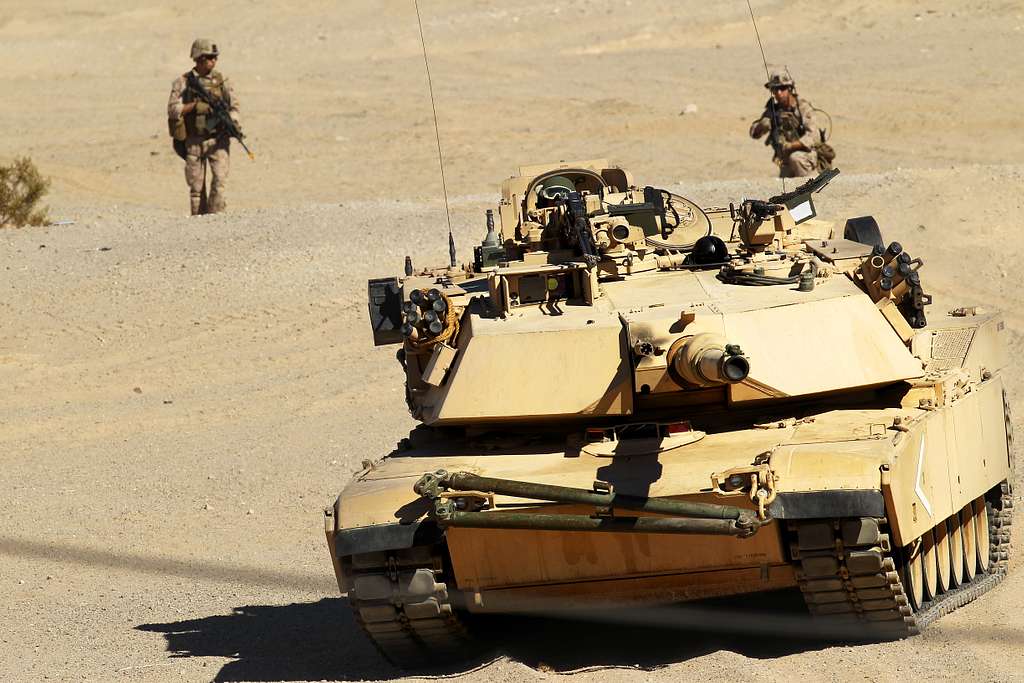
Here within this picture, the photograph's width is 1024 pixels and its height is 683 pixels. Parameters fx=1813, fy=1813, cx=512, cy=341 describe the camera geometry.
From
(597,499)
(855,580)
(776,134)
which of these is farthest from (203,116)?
(855,580)

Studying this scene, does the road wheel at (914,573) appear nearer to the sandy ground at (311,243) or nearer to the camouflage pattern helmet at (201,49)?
the sandy ground at (311,243)

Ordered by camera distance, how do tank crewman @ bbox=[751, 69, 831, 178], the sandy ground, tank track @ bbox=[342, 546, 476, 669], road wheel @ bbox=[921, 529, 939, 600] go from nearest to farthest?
tank track @ bbox=[342, 546, 476, 669]
road wheel @ bbox=[921, 529, 939, 600]
the sandy ground
tank crewman @ bbox=[751, 69, 831, 178]

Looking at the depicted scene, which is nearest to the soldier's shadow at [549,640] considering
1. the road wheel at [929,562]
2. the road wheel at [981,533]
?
the road wheel at [929,562]

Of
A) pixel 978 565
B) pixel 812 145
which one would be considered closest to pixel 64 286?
pixel 812 145

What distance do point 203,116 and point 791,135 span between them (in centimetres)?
862

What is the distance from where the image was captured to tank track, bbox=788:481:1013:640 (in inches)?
386

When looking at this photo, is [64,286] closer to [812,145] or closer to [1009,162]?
[812,145]

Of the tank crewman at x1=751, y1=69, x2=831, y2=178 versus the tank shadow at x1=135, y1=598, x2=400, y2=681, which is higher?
the tank crewman at x1=751, y1=69, x2=831, y2=178

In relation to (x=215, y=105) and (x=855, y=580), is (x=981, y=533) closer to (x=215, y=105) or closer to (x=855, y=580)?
(x=855, y=580)

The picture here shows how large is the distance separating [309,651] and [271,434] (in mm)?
7173

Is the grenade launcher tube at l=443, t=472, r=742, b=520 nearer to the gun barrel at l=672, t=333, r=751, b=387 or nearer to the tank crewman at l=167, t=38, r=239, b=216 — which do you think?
the gun barrel at l=672, t=333, r=751, b=387

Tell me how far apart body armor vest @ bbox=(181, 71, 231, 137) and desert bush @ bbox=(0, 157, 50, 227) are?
4.31m

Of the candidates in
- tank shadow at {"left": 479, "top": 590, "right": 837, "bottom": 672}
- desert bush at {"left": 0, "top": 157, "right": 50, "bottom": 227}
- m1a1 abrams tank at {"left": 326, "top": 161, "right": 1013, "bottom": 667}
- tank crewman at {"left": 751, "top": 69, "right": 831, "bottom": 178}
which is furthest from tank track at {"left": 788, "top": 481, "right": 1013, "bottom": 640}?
desert bush at {"left": 0, "top": 157, "right": 50, "bottom": 227}

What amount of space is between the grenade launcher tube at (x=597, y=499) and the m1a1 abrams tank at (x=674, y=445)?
1cm
